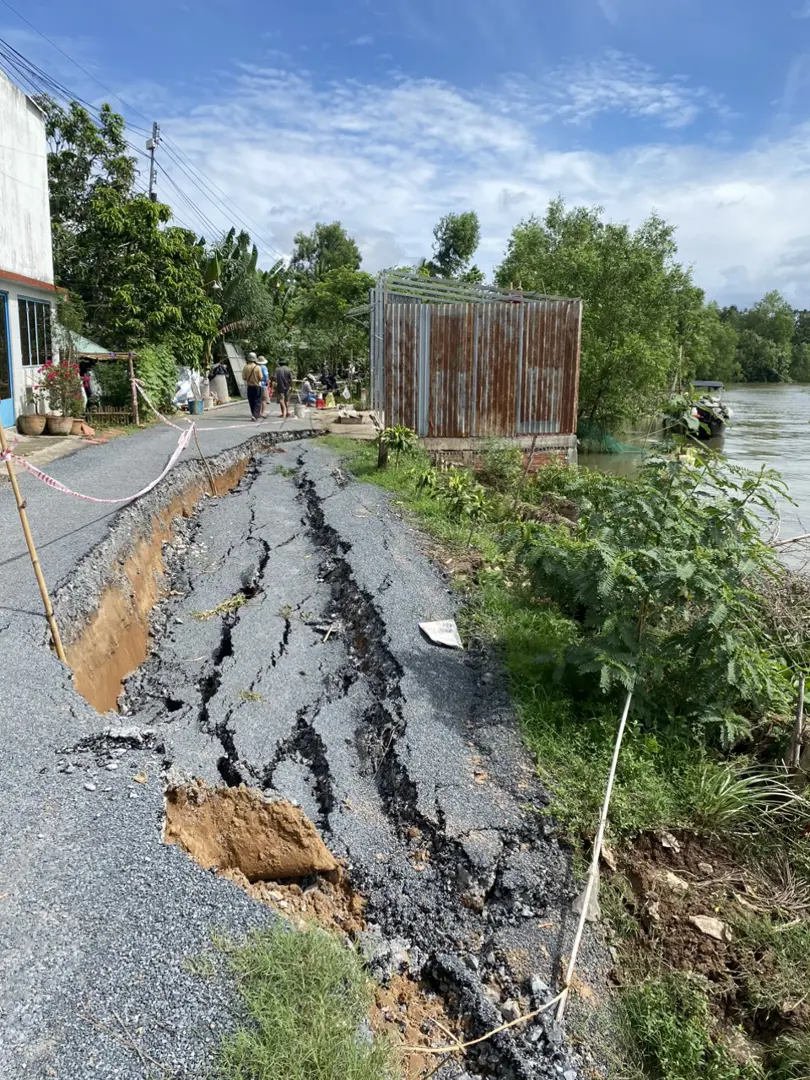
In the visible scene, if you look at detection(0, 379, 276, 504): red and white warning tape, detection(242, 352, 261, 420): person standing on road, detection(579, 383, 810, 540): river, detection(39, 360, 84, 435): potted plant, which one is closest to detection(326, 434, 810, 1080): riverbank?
detection(579, 383, 810, 540): river

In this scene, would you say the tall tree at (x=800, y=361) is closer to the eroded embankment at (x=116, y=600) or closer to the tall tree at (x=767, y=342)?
the tall tree at (x=767, y=342)

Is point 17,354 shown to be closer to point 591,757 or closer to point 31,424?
point 31,424

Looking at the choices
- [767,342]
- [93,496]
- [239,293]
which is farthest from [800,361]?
[93,496]

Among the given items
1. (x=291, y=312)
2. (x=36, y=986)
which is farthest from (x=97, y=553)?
(x=291, y=312)

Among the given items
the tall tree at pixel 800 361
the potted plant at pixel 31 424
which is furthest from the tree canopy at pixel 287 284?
the tall tree at pixel 800 361

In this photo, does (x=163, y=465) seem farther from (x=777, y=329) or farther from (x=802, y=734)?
(x=777, y=329)

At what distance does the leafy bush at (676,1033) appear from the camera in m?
2.69

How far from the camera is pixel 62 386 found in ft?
43.5

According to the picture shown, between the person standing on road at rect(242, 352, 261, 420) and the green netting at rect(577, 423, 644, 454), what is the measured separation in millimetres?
Answer: 9683

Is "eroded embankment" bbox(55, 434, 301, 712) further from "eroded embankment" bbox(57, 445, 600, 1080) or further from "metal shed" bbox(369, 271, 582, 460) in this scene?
"metal shed" bbox(369, 271, 582, 460)

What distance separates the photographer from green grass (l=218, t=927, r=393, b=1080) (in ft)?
7.19

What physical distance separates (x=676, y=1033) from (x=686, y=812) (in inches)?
46.6

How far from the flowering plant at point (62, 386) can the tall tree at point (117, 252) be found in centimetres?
386

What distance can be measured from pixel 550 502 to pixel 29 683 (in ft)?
25.6
